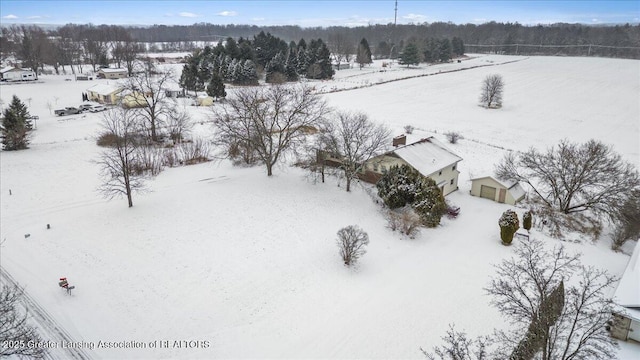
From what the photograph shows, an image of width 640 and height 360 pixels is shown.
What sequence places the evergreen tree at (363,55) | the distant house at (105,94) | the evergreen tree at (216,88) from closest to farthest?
1. the distant house at (105,94)
2. the evergreen tree at (216,88)
3. the evergreen tree at (363,55)

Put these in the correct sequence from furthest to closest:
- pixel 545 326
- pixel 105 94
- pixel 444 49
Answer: pixel 444 49 < pixel 105 94 < pixel 545 326

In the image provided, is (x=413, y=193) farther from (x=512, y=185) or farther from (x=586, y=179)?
(x=586, y=179)

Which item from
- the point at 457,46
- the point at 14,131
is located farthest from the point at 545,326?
the point at 457,46

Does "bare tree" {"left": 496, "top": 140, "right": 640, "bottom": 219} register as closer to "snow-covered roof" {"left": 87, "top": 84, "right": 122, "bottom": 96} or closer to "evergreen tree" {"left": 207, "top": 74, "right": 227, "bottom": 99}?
"evergreen tree" {"left": 207, "top": 74, "right": 227, "bottom": 99}

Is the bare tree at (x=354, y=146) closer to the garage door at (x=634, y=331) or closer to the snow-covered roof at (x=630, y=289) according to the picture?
the snow-covered roof at (x=630, y=289)

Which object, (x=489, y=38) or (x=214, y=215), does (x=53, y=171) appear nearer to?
(x=214, y=215)

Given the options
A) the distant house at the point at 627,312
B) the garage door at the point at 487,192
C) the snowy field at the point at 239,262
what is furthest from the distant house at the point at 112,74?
the distant house at the point at 627,312
